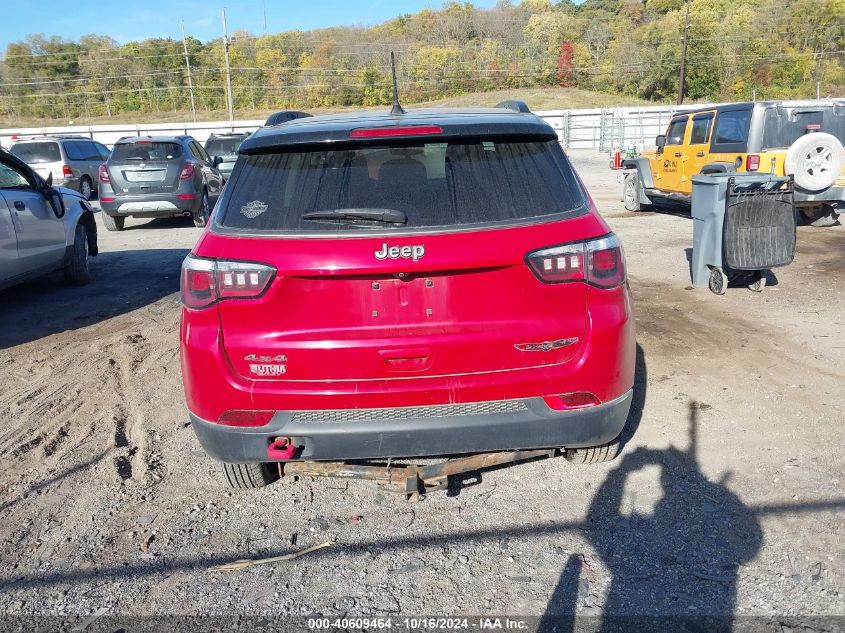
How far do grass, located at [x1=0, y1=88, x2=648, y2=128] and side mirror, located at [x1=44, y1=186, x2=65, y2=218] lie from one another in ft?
169

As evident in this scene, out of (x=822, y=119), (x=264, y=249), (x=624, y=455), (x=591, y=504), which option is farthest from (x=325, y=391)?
(x=822, y=119)

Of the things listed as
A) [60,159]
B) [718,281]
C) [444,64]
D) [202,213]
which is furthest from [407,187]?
[444,64]

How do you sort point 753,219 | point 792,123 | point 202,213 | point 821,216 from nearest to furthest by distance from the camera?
point 753,219, point 792,123, point 821,216, point 202,213

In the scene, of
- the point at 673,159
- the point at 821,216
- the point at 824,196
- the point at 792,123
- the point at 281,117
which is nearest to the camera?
the point at 281,117

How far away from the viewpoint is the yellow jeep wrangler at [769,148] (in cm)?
957

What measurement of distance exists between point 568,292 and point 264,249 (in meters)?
1.23

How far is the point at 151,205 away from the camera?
12812 mm

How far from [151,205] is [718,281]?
9.79m

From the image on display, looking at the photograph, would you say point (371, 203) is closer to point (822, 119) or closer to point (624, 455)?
point (624, 455)

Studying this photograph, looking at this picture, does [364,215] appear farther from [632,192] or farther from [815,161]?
[632,192]

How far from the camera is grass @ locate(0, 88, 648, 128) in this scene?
192ft

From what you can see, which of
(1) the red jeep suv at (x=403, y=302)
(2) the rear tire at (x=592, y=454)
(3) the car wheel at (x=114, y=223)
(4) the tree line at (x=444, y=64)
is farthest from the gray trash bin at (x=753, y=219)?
(4) the tree line at (x=444, y=64)

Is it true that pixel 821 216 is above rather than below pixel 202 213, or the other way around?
below

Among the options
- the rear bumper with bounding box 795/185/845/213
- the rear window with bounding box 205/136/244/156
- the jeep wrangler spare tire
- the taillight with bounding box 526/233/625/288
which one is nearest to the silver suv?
the taillight with bounding box 526/233/625/288
